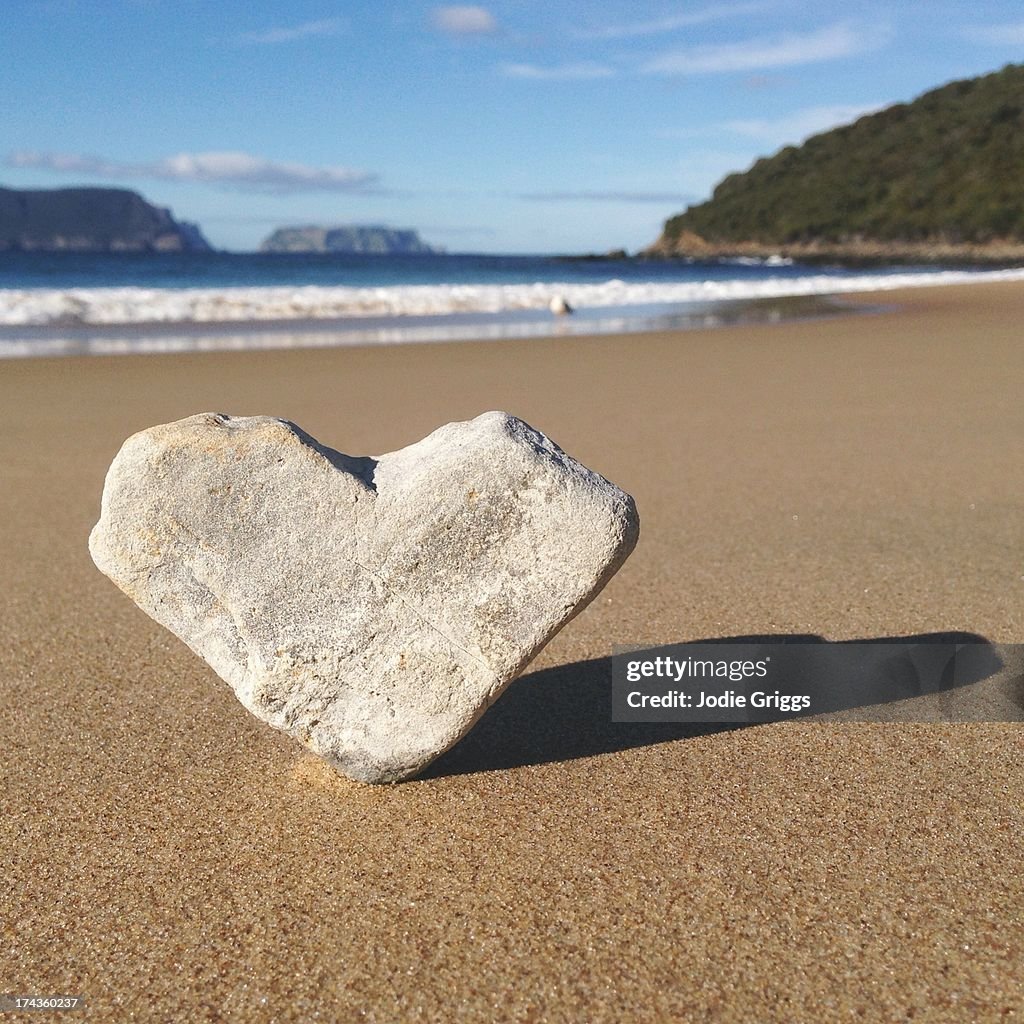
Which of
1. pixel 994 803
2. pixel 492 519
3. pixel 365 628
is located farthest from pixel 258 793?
pixel 994 803

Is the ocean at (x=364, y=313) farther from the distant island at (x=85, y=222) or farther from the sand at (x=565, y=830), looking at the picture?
the distant island at (x=85, y=222)

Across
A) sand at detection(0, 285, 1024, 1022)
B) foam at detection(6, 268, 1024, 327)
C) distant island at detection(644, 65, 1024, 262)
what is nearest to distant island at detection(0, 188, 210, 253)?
distant island at detection(644, 65, 1024, 262)

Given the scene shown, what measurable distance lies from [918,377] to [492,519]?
6513 millimetres

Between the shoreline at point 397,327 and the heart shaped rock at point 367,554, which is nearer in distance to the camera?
the heart shaped rock at point 367,554

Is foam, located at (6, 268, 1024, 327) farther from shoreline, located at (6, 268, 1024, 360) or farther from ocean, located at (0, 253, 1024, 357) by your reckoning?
shoreline, located at (6, 268, 1024, 360)

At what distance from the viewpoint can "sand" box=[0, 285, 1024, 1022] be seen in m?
1.59

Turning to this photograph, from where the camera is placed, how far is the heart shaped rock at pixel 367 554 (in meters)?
1.98

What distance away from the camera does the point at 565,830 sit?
6.60ft

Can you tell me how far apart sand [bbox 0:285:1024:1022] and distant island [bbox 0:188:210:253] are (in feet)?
298

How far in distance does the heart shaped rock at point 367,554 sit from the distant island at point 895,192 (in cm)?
4555

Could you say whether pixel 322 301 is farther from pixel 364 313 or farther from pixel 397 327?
pixel 397 327

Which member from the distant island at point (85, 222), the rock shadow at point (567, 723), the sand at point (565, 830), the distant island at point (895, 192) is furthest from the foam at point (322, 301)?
the distant island at point (85, 222)

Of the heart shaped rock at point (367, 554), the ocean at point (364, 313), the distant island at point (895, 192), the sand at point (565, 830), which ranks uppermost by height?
the distant island at point (895, 192)

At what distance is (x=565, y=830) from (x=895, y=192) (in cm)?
5950
